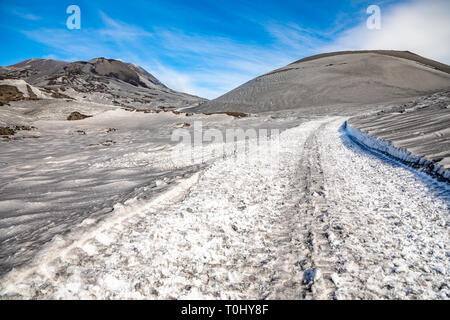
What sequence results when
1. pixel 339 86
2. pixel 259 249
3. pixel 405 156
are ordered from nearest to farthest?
pixel 259 249
pixel 405 156
pixel 339 86

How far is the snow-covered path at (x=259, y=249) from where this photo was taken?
8.03 feet

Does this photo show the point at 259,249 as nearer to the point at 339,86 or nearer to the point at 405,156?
the point at 405,156

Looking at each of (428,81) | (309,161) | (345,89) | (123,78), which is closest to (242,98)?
(345,89)

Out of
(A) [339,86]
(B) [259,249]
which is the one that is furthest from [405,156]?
(A) [339,86]

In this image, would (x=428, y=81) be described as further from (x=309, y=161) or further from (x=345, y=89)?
(x=309, y=161)

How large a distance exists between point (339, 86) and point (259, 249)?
73.3m

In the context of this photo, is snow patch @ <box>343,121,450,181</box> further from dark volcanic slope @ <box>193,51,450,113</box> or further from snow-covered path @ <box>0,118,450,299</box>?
dark volcanic slope @ <box>193,51,450,113</box>

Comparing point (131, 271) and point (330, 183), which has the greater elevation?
point (330, 183)

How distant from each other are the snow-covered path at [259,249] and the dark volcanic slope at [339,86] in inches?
2222

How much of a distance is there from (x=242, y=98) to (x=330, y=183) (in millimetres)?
69431

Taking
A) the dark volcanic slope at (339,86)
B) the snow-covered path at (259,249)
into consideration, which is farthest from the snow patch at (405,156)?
the dark volcanic slope at (339,86)

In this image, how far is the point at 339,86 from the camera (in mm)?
65500

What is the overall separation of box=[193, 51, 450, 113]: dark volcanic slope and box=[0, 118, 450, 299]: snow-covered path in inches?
2222
